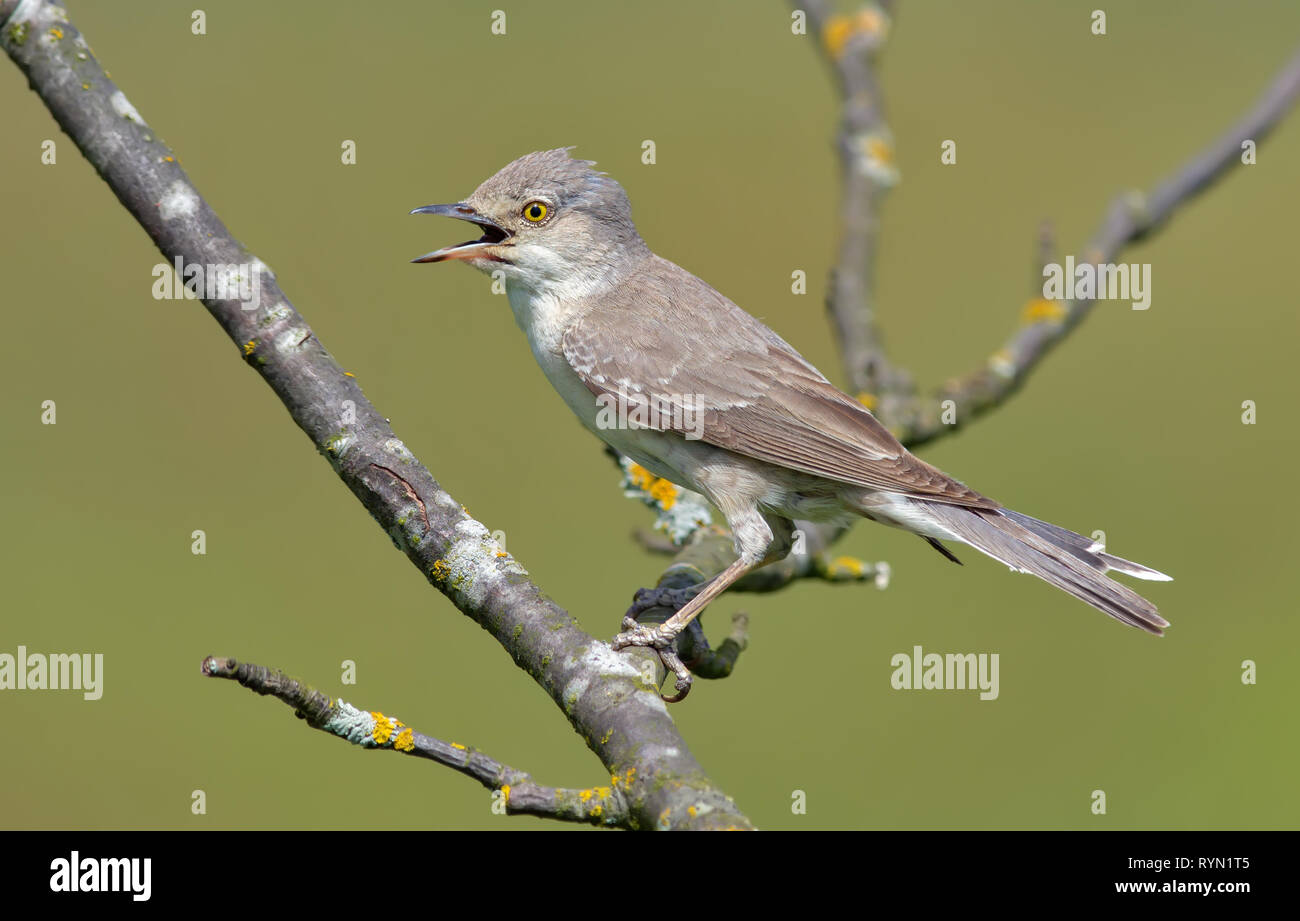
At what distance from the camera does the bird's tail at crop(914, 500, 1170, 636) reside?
355cm

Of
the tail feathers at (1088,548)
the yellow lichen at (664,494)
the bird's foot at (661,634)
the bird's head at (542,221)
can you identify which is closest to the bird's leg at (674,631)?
the bird's foot at (661,634)

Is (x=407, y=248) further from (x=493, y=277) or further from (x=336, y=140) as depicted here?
(x=493, y=277)

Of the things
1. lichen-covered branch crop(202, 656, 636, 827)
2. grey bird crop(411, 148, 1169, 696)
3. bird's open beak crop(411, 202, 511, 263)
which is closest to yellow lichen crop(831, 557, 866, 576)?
grey bird crop(411, 148, 1169, 696)

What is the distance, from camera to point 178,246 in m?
3.52

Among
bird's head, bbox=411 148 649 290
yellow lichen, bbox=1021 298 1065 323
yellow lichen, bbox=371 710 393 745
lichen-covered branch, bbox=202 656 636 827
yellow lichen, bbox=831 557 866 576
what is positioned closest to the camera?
lichen-covered branch, bbox=202 656 636 827

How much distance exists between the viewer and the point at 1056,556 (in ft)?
12.4

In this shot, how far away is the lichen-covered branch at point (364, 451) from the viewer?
2506 mm

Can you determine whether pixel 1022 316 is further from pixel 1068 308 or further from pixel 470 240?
pixel 470 240

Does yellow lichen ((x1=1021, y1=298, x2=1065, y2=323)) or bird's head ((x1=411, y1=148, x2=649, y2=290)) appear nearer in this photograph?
bird's head ((x1=411, y1=148, x2=649, y2=290))

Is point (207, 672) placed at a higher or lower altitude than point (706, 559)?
lower

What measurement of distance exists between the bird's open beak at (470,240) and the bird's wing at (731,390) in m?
0.42

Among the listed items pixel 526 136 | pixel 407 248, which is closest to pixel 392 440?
pixel 407 248

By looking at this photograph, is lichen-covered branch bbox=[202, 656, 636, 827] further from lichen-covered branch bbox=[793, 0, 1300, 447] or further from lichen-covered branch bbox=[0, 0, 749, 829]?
lichen-covered branch bbox=[793, 0, 1300, 447]

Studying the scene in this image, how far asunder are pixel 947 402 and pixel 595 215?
Result: 5.75 feet
